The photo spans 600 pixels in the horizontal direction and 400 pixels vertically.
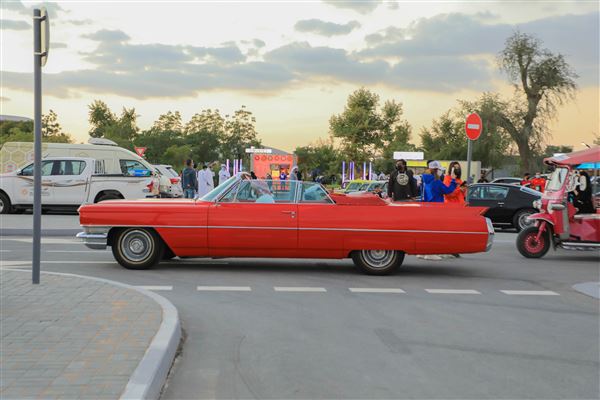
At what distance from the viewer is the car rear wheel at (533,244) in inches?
533

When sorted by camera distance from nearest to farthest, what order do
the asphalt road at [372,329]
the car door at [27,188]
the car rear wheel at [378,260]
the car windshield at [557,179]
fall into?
the asphalt road at [372,329]
the car rear wheel at [378,260]
the car windshield at [557,179]
the car door at [27,188]

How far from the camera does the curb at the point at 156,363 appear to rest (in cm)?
444

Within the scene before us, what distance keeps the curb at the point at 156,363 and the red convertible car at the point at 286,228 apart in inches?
147

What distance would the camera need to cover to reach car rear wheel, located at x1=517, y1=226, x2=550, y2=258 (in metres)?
13.5

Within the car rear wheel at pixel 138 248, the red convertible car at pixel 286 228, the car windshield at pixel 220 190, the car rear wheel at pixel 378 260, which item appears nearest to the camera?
the red convertible car at pixel 286 228

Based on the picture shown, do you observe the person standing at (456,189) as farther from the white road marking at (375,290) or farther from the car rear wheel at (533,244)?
the white road marking at (375,290)

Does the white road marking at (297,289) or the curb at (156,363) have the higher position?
the curb at (156,363)

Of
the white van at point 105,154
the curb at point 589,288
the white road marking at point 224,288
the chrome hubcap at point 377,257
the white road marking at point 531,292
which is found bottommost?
the white road marking at point 531,292

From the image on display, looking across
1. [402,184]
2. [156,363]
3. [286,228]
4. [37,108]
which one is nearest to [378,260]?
[286,228]

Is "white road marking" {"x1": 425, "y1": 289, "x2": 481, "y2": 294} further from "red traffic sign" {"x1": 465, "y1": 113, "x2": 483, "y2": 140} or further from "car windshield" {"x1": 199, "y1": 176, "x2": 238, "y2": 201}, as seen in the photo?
"red traffic sign" {"x1": 465, "y1": 113, "x2": 483, "y2": 140}

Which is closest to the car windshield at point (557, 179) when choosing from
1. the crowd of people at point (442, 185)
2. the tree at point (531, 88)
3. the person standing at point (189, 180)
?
the crowd of people at point (442, 185)

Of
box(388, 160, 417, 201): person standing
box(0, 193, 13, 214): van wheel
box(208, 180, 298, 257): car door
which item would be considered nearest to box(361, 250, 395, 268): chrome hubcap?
box(208, 180, 298, 257): car door

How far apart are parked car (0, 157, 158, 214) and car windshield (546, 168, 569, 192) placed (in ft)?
39.7

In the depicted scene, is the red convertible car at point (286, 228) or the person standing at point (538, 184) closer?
the red convertible car at point (286, 228)
